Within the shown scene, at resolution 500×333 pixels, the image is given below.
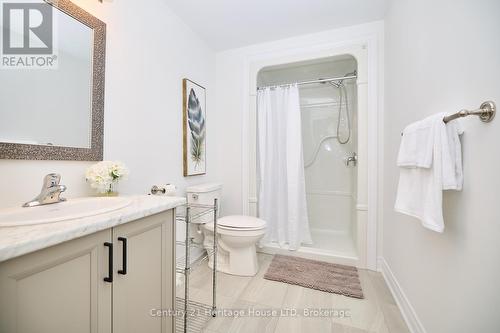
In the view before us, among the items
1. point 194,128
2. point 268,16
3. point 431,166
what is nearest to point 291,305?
point 431,166

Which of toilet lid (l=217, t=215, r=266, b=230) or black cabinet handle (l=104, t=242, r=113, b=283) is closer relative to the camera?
black cabinet handle (l=104, t=242, r=113, b=283)

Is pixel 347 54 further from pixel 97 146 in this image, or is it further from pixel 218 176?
pixel 97 146

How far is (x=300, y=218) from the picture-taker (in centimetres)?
231

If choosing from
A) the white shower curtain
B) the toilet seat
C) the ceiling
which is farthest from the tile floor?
the ceiling

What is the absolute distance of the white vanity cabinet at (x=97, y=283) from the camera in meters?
0.53

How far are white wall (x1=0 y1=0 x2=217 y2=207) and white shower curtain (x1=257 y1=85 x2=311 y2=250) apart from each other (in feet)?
2.70

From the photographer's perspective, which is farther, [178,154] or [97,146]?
[178,154]

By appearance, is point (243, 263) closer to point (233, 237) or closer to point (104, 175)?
point (233, 237)

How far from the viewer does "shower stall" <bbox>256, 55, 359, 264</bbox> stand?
A: 274cm

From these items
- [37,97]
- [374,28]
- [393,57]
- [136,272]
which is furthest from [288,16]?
[136,272]

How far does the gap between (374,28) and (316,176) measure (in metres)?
1.77

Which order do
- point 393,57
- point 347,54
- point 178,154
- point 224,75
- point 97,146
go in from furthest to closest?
point 224,75, point 347,54, point 178,154, point 393,57, point 97,146

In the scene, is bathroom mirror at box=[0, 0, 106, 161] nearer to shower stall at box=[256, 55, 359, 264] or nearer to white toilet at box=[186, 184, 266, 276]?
white toilet at box=[186, 184, 266, 276]
